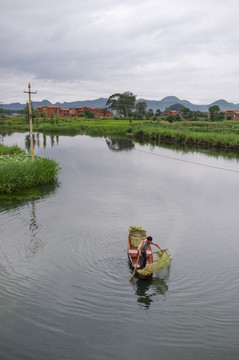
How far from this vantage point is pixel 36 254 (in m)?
13.0

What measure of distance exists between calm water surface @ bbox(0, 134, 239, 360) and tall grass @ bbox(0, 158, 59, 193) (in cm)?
117

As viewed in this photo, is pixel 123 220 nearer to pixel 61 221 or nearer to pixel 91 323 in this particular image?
pixel 61 221

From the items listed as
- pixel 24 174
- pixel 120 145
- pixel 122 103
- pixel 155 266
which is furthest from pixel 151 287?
pixel 122 103

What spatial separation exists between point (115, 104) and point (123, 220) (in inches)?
5279

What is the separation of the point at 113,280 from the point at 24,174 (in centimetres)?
1398

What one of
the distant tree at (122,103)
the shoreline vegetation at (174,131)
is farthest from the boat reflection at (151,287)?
the distant tree at (122,103)

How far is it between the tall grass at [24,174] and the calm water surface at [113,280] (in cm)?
117

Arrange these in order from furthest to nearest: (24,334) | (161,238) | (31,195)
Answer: (31,195), (161,238), (24,334)

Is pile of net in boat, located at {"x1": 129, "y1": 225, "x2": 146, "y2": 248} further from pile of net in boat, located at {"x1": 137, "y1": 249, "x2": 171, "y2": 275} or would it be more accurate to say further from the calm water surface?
pile of net in boat, located at {"x1": 137, "y1": 249, "x2": 171, "y2": 275}

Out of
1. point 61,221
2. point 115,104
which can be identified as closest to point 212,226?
point 61,221

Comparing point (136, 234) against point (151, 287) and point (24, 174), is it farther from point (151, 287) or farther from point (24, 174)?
point (24, 174)

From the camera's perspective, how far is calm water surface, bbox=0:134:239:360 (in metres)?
8.37

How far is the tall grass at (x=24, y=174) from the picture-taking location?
21531mm

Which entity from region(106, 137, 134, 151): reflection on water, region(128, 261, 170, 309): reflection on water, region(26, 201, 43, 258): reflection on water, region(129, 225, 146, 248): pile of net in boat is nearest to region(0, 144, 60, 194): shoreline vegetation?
region(26, 201, 43, 258): reflection on water
